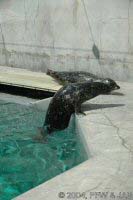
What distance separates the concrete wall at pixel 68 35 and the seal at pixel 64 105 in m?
2.67

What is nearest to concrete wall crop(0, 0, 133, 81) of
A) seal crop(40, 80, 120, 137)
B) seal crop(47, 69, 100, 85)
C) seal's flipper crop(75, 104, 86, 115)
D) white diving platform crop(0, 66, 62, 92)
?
white diving platform crop(0, 66, 62, 92)

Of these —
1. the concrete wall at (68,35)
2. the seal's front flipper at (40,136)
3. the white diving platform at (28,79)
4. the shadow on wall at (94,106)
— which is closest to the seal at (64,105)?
the seal's front flipper at (40,136)

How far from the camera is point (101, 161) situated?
529 centimetres

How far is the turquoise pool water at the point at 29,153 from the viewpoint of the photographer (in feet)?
18.5

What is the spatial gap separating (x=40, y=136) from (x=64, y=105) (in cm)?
88

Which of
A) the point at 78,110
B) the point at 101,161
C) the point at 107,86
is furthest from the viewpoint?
the point at 107,86

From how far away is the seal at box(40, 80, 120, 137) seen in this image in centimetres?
772

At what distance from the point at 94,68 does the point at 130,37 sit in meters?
1.28

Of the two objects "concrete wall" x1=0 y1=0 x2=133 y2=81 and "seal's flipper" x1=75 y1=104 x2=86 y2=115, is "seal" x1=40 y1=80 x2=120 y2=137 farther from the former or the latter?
"concrete wall" x1=0 y1=0 x2=133 y2=81

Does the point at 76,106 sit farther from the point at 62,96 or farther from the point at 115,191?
the point at 115,191

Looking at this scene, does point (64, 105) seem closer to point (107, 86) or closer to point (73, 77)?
point (107, 86)

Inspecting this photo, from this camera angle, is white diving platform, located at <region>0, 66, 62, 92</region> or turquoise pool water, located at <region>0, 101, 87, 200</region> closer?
turquoise pool water, located at <region>0, 101, 87, 200</region>

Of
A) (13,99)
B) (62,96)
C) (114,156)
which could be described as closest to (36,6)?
(13,99)

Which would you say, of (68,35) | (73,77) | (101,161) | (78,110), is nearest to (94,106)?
(78,110)
